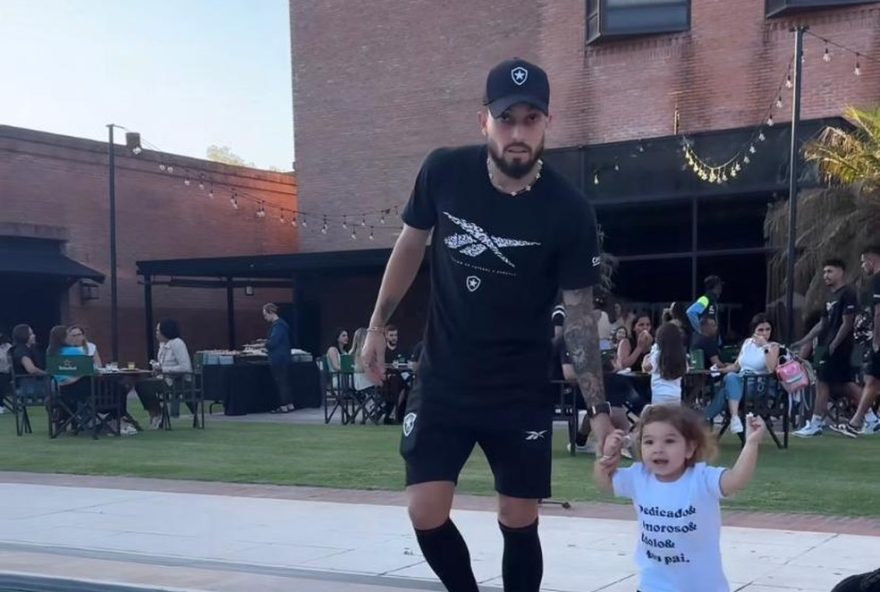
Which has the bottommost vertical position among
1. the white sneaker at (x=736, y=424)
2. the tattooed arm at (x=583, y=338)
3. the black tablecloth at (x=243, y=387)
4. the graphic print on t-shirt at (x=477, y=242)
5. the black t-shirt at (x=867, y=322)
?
the black tablecloth at (x=243, y=387)

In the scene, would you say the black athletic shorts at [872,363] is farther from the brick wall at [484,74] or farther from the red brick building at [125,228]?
the red brick building at [125,228]

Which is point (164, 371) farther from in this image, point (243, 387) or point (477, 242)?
point (477, 242)

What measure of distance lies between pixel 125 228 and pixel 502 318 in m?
24.4

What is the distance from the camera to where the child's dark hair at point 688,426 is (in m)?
3.59

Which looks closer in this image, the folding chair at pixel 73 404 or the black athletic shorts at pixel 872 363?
the black athletic shorts at pixel 872 363

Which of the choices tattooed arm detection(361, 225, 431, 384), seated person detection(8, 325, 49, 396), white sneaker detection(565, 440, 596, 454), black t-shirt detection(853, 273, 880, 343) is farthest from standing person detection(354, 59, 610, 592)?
seated person detection(8, 325, 49, 396)

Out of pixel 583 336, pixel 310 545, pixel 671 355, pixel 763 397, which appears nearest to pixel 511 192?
pixel 583 336

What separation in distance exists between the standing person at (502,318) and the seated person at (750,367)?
7.02 meters

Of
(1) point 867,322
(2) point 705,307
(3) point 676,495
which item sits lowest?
(3) point 676,495

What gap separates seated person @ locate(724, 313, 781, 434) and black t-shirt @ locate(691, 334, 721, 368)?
0.96 metres

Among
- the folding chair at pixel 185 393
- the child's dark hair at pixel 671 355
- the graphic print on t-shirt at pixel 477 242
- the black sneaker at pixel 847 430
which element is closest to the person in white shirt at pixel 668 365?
the child's dark hair at pixel 671 355

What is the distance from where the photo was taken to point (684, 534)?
351 centimetres

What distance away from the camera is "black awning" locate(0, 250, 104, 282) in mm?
23297

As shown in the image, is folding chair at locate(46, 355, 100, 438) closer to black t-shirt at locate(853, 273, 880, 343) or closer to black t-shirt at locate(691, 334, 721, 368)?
black t-shirt at locate(691, 334, 721, 368)
